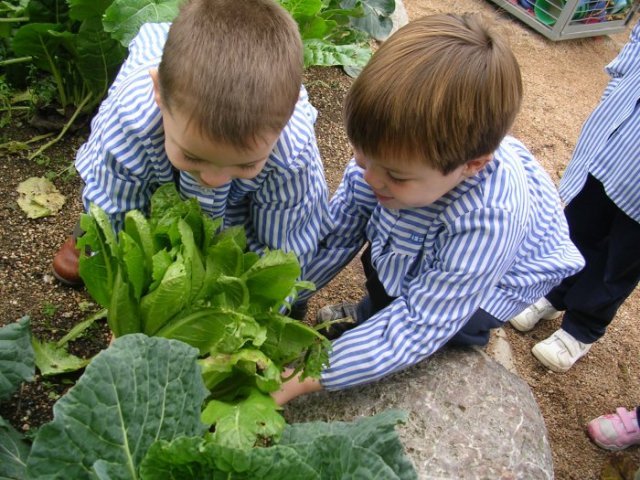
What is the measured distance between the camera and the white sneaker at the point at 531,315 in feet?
10.5

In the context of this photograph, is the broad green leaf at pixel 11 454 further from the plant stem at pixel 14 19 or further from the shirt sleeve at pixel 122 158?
the plant stem at pixel 14 19

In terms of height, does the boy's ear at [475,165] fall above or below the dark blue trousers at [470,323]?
above

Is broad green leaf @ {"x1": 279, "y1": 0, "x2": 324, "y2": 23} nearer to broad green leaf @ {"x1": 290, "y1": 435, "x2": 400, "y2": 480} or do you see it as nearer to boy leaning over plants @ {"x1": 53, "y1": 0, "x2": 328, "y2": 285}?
boy leaning over plants @ {"x1": 53, "y1": 0, "x2": 328, "y2": 285}

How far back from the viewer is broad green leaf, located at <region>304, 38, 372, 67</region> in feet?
9.35

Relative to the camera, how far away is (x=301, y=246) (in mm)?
2137

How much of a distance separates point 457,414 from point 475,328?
11.9 inches

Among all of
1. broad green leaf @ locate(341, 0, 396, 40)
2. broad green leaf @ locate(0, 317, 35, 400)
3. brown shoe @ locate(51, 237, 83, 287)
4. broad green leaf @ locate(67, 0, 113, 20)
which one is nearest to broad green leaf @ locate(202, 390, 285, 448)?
broad green leaf @ locate(0, 317, 35, 400)

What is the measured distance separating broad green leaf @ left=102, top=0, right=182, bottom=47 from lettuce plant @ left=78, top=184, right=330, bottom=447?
32.5 inches

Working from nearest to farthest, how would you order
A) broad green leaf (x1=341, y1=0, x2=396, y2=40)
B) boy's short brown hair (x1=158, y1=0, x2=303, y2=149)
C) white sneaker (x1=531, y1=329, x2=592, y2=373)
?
1. boy's short brown hair (x1=158, y1=0, x2=303, y2=149)
2. white sneaker (x1=531, y1=329, x2=592, y2=373)
3. broad green leaf (x1=341, y1=0, x2=396, y2=40)

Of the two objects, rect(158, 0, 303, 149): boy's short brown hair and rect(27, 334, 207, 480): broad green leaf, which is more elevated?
rect(158, 0, 303, 149): boy's short brown hair

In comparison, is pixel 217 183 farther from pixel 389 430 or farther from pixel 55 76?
pixel 55 76

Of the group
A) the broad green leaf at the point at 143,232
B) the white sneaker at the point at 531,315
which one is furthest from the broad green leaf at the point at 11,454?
the white sneaker at the point at 531,315

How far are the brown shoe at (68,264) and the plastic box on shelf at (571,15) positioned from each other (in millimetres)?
4735

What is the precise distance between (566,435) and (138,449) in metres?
2.07
